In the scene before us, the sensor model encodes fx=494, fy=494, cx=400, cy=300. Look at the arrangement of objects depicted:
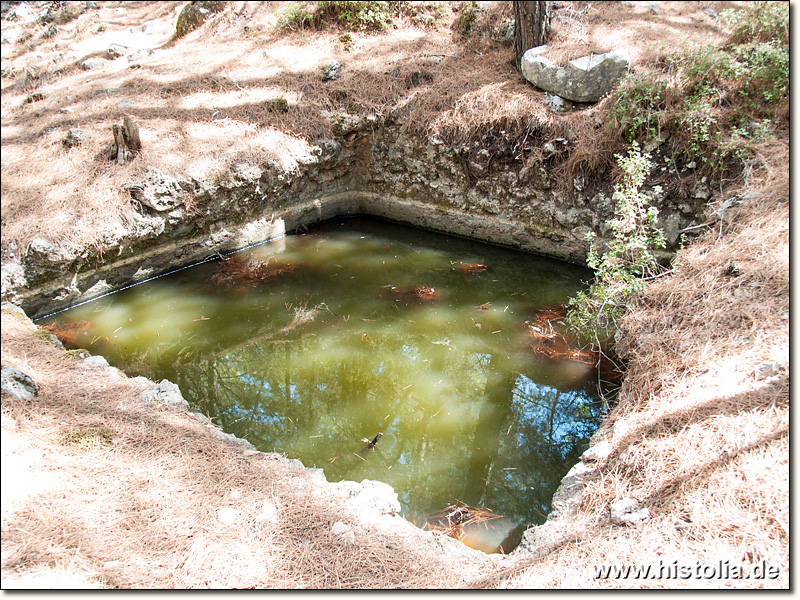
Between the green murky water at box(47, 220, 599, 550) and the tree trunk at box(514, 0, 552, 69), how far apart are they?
9.09 ft

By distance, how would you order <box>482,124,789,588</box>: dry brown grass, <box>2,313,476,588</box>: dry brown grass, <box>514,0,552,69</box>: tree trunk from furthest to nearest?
<box>514,0,552,69</box>: tree trunk, <box>482,124,789,588</box>: dry brown grass, <box>2,313,476,588</box>: dry brown grass

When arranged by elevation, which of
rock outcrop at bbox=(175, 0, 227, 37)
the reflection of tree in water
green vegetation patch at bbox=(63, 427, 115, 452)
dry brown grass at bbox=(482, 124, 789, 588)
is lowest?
the reflection of tree in water

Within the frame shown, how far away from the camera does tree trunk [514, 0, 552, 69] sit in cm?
630

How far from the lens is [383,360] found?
4.34 metres

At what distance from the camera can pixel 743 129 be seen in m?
4.76

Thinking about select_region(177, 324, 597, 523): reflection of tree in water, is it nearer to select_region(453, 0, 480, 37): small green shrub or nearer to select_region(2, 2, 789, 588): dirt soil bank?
select_region(2, 2, 789, 588): dirt soil bank

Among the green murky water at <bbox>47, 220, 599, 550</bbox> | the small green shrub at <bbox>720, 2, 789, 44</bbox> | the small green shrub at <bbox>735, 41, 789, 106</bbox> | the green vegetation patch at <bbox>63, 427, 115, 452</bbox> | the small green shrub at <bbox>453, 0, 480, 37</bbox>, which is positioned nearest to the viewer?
the green vegetation patch at <bbox>63, 427, 115, 452</bbox>

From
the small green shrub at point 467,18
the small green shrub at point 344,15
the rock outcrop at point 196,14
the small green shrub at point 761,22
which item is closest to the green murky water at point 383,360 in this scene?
the small green shrub at point 761,22

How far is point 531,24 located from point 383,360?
488 cm

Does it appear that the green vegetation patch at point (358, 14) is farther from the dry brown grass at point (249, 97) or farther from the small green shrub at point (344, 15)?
the dry brown grass at point (249, 97)

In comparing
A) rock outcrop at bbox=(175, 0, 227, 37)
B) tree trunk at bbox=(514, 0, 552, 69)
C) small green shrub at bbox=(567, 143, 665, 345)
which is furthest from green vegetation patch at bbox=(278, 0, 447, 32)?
small green shrub at bbox=(567, 143, 665, 345)

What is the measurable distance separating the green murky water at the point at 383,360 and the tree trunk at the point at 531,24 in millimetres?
2769

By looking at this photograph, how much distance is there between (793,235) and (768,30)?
3508mm

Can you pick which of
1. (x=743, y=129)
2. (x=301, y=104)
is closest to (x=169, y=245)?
(x=301, y=104)
